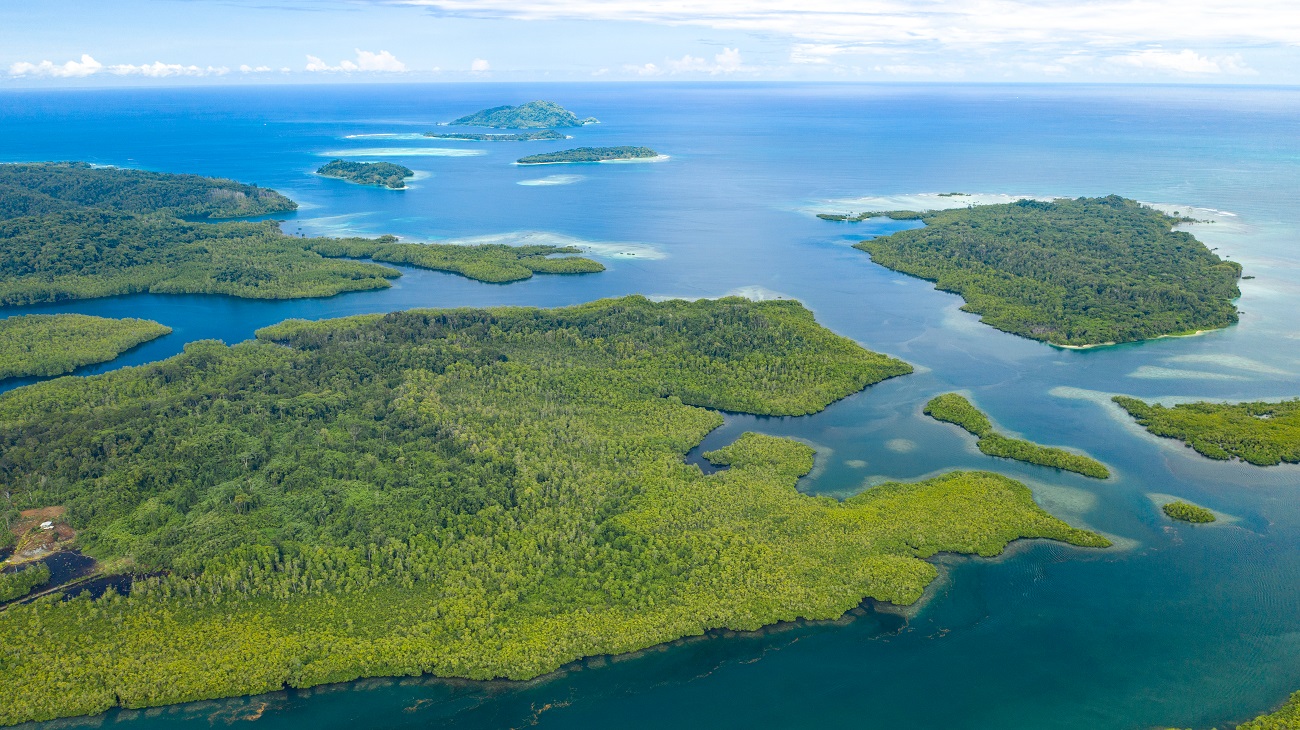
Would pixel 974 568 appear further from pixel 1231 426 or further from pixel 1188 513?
pixel 1231 426

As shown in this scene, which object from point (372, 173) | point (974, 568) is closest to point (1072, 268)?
point (974, 568)

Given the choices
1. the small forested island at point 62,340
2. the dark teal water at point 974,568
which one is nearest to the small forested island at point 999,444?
the dark teal water at point 974,568

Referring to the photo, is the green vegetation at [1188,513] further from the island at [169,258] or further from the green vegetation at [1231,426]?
the island at [169,258]

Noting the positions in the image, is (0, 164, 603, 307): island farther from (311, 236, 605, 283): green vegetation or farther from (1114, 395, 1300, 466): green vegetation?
(1114, 395, 1300, 466): green vegetation

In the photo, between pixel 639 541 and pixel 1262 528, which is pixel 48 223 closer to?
pixel 639 541

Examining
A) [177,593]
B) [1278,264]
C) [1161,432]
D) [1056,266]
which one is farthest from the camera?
[1278,264]

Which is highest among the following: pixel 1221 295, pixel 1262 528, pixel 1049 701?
pixel 1221 295

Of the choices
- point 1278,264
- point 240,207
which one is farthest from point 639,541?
point 240,207

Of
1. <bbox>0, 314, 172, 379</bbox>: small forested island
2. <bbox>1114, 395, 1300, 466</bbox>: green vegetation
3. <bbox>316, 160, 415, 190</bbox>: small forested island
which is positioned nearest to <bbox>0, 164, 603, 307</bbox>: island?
<bbox>0, 314, 172, 379</bbox>: small forested island
